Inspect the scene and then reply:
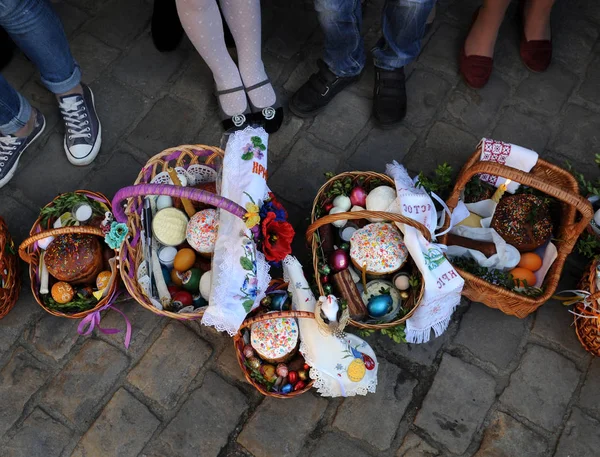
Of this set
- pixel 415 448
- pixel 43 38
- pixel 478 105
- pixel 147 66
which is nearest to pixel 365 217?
pixel 415 448

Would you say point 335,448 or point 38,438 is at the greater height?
point 335,448

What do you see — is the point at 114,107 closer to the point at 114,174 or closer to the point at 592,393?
the point at 114,174

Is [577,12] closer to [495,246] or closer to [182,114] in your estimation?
[495,246]

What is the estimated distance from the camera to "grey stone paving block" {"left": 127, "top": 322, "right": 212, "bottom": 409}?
2336 millimetres

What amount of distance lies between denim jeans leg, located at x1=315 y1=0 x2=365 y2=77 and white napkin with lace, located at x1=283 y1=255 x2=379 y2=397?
1.24m

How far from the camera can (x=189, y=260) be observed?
2.28m

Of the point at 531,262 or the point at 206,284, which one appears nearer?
the point at 206,284

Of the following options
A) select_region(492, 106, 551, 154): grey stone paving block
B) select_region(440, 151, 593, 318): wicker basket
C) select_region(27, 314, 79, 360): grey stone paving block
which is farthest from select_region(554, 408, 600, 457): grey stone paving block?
select_region(27, 314, 79, 360): grey stone paving block

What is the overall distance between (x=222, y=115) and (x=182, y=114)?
26 cm

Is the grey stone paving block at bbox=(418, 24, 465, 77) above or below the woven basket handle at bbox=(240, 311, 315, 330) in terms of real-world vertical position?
above

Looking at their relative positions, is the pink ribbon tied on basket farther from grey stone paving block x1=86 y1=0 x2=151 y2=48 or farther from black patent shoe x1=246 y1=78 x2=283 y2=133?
grey stone paving block x1=86 y1=0 x2=151 y2=48

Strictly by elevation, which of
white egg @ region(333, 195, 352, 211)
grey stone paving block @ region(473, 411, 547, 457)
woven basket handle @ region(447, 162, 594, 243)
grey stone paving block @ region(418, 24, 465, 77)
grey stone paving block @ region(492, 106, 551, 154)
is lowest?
grey stone paving block @ region(473, 411, 547, 457)

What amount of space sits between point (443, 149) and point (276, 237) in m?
1.24

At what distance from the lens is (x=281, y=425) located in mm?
2258
